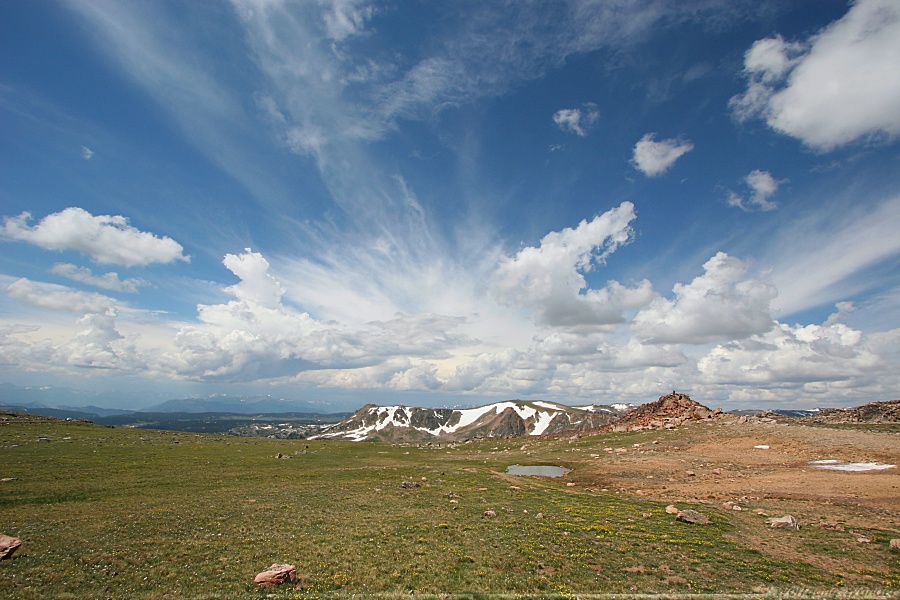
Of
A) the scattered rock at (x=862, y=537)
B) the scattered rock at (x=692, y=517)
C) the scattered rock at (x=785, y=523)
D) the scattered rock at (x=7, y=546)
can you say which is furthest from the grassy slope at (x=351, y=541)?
the scattered rock at (x=862, y=537)

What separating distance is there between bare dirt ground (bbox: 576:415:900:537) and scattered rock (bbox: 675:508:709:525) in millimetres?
7046

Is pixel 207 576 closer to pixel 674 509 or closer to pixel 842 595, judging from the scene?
pixel 842 595

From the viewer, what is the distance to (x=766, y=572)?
20.7m

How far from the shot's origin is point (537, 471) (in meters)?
65.4

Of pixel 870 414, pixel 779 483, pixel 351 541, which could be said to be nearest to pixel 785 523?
pixel 779 483

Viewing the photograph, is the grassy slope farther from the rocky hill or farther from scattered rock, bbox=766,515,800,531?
the rocky hill

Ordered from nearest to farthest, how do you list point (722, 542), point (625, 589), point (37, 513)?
point (625, 589) → point (722, 542) → point (37, 513)

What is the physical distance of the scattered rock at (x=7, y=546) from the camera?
19.7 meters

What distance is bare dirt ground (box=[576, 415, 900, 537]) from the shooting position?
34.5m

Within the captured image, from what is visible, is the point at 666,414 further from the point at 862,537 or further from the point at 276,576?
the point at 276,576

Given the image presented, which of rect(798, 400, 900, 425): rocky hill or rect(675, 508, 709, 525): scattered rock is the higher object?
rect(798, 400, 900, 425): rocky hill

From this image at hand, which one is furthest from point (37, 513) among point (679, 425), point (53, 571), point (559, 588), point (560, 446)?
point (679, 425)

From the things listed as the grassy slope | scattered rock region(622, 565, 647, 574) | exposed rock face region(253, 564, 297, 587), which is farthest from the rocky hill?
exposed rock face region(253, 564, 297, 587)

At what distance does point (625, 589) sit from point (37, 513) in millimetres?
41257
